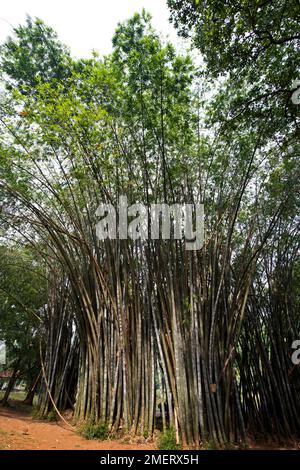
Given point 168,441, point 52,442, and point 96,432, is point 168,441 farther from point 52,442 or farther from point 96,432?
point 52,442

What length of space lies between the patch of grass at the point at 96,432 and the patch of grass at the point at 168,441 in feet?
2.08

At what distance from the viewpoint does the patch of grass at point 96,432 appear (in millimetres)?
3381

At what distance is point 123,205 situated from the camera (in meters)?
4.16

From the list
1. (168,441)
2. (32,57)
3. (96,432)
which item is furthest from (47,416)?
(32,57)

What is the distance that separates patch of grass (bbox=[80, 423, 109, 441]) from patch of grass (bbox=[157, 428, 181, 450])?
635 mm

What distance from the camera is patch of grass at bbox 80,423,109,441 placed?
338 centimetres

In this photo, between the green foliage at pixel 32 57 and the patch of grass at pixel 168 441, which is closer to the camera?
the patch of grass at pixel 168 441

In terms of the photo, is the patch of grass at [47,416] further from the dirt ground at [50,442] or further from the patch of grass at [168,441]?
the patch of grass at [168,441]

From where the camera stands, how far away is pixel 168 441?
301 cm

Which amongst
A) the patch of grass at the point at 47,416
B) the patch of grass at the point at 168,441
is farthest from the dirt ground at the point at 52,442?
the patch of grass at the point at 47,416

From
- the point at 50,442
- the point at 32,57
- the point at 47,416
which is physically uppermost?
the point at 32,57

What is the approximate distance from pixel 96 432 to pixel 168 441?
2.82 ft

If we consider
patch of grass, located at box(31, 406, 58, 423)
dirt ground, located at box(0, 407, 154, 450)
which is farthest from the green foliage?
patch of grass, located at box(31, 406, 58, 423)
